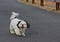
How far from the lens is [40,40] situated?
8.41 m

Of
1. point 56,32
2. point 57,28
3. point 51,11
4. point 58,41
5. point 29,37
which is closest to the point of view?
point 58,41

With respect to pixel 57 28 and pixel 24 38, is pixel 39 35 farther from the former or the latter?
pixel 57 28

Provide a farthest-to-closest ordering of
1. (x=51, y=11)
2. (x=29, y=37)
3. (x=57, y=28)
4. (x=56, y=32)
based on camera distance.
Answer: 1. (x=51, y=11)
2. (x=57, y=28)
3. (x=56, y=32)
4. (x=29, y=37)

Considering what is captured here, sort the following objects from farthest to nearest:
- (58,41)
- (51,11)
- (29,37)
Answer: (51,11), (29,37), (58,41)

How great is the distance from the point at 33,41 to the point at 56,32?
1.64 metres

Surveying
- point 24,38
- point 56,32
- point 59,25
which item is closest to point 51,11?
point 59,25

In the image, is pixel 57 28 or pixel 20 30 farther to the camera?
pixel 57 28

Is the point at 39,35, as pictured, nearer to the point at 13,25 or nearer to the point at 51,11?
the point at 13,25

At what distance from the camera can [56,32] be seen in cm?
967

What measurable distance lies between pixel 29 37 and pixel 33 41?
0.56m

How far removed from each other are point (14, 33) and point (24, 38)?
717 millimetres

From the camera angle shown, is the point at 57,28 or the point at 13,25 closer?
the point at 13,25

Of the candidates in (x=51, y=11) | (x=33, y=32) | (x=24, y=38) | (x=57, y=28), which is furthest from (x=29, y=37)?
(x=51, y=11)

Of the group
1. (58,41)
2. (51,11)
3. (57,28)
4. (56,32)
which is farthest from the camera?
(51,11)
